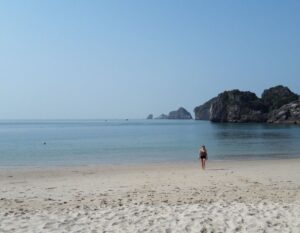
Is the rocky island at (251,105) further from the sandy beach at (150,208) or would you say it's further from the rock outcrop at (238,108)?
the sandy beach at (150,208)

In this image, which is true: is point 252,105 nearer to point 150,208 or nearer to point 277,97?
point 277,97

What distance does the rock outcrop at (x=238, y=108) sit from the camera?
7131 inches

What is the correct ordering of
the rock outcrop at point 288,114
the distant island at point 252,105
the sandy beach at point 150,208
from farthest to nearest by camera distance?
the distant island at point 252,105
the rock outcrop at point 288,114
the sandy beach at point 150,208

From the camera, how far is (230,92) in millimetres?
191750

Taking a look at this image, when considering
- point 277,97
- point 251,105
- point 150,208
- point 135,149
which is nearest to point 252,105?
point 251,105

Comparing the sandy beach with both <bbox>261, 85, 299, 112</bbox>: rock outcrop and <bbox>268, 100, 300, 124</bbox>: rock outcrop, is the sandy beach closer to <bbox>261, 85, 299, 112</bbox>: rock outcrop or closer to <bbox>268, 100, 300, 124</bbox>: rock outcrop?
<bbox>268, 100, 300, 124</bbox>: rock outcrop

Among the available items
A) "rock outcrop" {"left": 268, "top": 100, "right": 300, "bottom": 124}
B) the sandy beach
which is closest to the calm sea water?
the sandy beach

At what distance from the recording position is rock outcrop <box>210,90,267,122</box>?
181 m

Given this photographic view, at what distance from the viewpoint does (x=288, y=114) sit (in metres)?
164

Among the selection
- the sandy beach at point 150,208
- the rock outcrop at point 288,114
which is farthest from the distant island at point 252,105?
the sandy beach at point 150,208

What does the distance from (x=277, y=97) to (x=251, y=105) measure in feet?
48.9

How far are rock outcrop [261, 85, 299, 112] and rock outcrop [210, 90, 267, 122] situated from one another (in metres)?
3.77

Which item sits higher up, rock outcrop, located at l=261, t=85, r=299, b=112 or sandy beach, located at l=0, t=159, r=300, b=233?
rock outcrop, located at l=261, t=85, r=299, b=112

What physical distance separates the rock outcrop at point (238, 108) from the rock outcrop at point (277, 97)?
3767 millimetres
